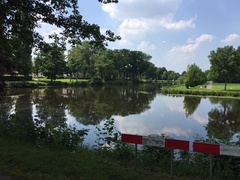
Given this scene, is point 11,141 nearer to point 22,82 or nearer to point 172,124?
point 172,124

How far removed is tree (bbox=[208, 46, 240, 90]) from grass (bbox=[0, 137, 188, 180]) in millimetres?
44586

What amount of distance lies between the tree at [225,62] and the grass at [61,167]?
146 feet

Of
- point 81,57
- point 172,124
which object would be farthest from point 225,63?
point 81,57

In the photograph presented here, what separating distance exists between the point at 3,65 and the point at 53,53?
1.63 meters

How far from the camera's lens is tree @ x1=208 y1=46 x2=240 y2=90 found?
4498 centimetres

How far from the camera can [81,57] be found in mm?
81312

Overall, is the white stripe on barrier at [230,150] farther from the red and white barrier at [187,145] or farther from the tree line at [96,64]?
the tree line at [96,64]

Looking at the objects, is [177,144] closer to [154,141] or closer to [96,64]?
[154,141]

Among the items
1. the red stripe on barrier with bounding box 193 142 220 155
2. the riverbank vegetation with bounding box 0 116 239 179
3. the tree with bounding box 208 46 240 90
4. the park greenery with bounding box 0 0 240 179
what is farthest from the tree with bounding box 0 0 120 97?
the tree with bounding box 208 46 240 90

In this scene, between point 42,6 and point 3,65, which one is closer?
point 42,6

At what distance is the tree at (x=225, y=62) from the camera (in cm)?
4498

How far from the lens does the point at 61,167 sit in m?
5.06

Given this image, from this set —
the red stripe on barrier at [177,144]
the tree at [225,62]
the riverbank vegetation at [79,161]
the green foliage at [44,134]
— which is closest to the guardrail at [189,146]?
the red stripe on barrier at [177,144]

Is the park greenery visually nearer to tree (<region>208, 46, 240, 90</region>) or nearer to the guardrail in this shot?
the guardrail
